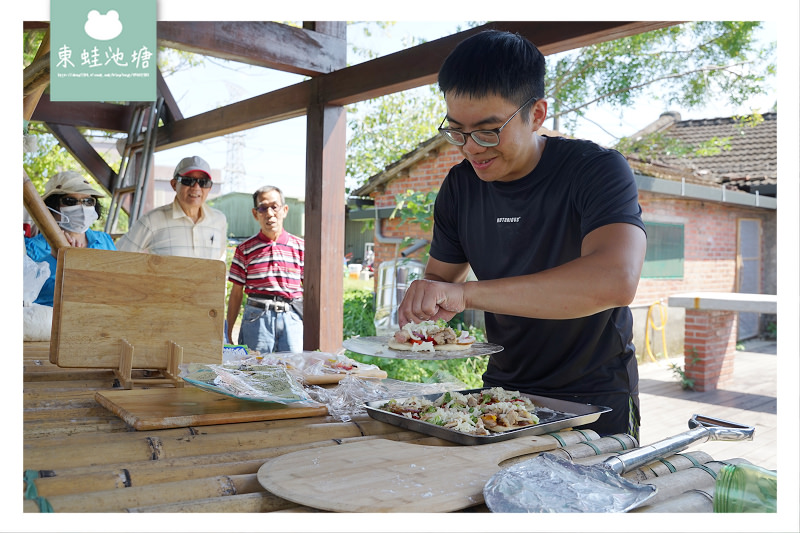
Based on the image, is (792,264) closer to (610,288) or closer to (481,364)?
(610,288)

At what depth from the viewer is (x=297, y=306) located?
488cm

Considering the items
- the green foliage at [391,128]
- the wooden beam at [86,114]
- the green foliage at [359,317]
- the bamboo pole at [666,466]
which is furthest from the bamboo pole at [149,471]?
the green foliage at [391,128]

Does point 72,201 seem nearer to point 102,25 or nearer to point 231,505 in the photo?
point 102,25

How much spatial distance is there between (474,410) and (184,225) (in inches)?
135

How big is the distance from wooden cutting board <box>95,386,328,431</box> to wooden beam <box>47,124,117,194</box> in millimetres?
6245

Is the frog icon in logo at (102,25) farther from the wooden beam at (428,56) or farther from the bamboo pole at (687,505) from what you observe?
the wooden beam at (428,56)

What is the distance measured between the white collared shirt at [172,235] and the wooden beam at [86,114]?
3.05 meters

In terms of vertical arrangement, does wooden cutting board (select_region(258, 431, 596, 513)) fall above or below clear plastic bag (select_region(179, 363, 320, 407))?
below

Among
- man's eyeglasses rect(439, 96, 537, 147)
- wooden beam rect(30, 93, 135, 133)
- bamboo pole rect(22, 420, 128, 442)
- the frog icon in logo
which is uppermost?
wooden beam rect(30, 93, 135, 133)

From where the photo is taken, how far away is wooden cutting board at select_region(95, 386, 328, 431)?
4.91ft

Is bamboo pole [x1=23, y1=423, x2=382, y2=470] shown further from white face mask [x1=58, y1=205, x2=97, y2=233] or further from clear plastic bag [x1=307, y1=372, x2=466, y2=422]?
white face mask [x1=58, y1=205, x2=97, y2=233]

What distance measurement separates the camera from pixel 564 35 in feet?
9.48

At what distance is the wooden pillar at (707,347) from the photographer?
7461 mm

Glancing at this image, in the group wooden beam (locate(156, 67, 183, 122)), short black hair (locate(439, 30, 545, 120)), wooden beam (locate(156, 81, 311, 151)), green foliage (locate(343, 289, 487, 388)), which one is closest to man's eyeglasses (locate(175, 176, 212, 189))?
wooden beam (locate(156, 81, 311, 151))
